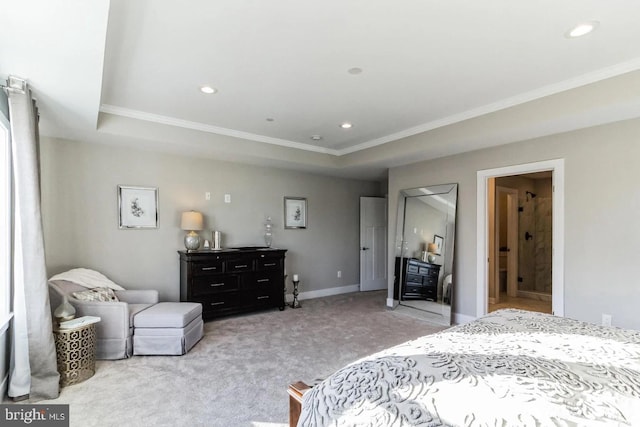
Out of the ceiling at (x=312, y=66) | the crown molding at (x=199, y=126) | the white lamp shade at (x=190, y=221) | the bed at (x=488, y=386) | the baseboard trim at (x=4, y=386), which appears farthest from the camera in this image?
the white lamp shade at (x=190, y=221)

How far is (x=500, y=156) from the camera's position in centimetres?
415

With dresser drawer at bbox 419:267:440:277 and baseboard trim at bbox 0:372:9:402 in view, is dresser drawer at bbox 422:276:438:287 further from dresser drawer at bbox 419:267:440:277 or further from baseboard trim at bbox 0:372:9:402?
Result: baseboard trim at bbox 0:372:9:402

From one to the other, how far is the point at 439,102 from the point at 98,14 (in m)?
2.97

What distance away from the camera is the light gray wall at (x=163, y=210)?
3.96 m

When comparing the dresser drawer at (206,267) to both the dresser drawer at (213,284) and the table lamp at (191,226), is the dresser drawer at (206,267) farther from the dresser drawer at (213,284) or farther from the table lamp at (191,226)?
the table lamp at (191,226)

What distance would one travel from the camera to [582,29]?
221cm

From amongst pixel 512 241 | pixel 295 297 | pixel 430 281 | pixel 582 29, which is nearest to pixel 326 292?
pixel 295 297

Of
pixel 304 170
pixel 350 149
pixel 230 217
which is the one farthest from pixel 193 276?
pixel 350 149

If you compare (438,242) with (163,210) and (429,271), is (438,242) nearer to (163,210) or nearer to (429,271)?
(429,271)

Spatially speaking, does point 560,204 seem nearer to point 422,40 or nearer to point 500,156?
point 500,156

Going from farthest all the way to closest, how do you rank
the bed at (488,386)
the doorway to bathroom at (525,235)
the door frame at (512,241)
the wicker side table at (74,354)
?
the door frame at (512,241) → the doorway to bathroom at (525,235) → the wicker side table at (74,354) → the bed at (488,386)

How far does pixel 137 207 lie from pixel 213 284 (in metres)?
1.42

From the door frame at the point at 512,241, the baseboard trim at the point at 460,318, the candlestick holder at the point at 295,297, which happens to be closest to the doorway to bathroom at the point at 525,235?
the door frame at the point at 512,241

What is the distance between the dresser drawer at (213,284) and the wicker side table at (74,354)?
59.8 inches
